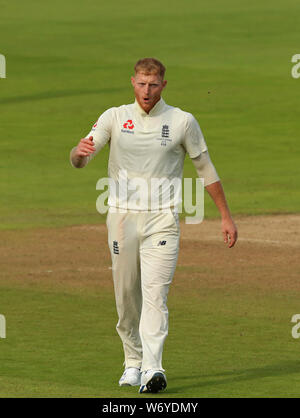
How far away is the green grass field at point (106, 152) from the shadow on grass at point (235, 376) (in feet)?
0.05

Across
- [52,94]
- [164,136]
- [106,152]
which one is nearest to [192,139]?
[164,136]

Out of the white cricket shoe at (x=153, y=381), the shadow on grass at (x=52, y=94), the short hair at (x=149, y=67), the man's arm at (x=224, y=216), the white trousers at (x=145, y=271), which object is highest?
the shadow on grass at (x=52, y=94)

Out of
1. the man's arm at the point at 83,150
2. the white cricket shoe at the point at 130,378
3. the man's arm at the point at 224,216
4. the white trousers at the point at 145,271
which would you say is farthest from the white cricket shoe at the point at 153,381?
the man's arm at the point at 83,150

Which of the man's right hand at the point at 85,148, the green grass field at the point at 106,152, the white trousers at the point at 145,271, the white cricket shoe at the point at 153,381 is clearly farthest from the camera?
the green grass field at the point at 106,152

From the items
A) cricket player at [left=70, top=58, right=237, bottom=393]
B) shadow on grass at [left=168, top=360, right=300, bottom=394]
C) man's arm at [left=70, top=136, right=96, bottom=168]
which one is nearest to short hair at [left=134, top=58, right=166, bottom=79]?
cricket player at [left=70, top=58, right=237, bottom=393]

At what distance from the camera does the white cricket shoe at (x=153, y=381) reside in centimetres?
942

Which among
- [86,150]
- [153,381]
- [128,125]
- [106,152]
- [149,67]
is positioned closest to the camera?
[153,381]

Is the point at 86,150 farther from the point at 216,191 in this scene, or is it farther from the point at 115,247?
the point at 216,191

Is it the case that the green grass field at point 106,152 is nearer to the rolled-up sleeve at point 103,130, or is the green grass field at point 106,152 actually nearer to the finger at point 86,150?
the finger at point 86,150

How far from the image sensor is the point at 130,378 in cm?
988

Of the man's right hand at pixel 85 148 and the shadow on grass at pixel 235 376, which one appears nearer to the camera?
the man's right hand at pixel 85 148

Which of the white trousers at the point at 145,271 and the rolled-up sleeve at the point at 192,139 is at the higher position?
the rolled-up sleeve at the point at 192,139

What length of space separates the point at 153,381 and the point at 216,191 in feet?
4.94

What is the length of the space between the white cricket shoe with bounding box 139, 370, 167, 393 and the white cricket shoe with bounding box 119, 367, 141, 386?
355 millimetres
